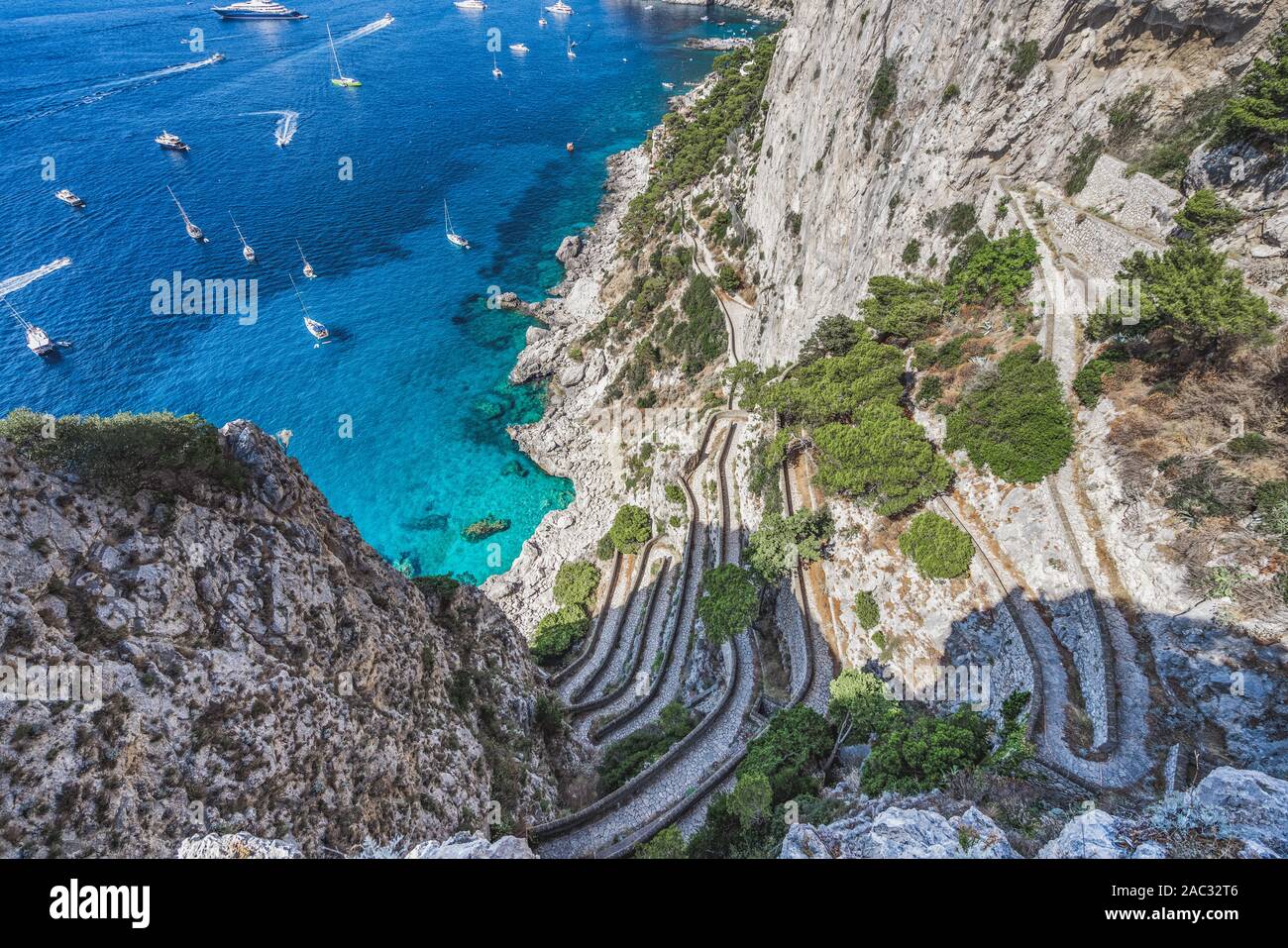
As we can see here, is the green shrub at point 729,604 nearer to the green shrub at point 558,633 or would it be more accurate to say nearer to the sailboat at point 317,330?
the green shrub at point 558,633

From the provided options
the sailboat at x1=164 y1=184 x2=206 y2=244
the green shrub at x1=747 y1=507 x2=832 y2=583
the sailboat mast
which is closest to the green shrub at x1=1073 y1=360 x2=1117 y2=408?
the green shrub at x1=747 y1=507 x2=832 y2=583

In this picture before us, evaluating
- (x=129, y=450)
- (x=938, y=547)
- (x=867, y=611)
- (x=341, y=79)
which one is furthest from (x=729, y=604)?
(x=341, y=79)

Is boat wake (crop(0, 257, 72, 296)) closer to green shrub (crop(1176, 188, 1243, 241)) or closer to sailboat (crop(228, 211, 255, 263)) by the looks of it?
sailboat (crop(228, 211, 255, 263))

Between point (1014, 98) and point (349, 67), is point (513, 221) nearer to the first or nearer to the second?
point (1014, 98)

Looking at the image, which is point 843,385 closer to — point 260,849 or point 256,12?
point 260,849

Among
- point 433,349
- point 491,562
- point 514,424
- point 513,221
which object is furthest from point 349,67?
point 491,562

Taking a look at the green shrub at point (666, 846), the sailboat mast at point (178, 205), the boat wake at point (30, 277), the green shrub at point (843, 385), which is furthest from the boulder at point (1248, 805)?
the sailboat mast at point (178, 205)
